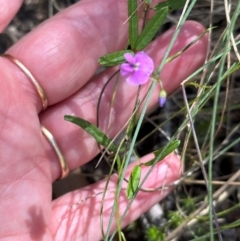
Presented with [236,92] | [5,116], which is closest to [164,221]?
[236,92]

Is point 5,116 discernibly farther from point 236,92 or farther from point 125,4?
point 236,92

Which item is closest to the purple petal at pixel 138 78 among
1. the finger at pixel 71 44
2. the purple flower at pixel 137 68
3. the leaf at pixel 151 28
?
the purple flower at pixel 137 68

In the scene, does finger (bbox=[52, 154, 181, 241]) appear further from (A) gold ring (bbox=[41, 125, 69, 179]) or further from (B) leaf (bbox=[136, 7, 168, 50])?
(B) leaf (bbox=[136, 7, 168, 50])

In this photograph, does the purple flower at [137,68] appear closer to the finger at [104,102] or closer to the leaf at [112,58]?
the leaf at [112,58]

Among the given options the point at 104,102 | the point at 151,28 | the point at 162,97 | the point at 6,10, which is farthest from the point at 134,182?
the point at 6,10

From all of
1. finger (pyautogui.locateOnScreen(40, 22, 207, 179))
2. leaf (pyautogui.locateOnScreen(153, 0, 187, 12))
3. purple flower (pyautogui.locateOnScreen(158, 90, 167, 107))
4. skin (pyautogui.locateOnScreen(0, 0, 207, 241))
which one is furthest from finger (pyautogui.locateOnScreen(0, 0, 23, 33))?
purple flower (pyautogui.locateOnScreen(158, 90, 167, 107))

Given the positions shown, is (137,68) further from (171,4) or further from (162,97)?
(171,4)
